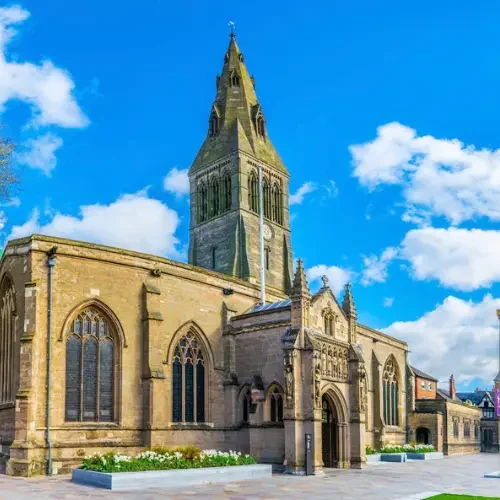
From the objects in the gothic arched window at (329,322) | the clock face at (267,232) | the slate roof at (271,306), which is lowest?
the gothic arched window at (329,322)

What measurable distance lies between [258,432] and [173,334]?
6.19m

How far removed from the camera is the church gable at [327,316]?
34.4 metres

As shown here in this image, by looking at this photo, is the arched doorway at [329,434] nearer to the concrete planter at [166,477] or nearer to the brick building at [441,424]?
the concrete planter at [166,477]

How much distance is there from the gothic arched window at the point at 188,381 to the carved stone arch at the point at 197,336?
0.21 m

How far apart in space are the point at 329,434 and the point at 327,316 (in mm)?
6178

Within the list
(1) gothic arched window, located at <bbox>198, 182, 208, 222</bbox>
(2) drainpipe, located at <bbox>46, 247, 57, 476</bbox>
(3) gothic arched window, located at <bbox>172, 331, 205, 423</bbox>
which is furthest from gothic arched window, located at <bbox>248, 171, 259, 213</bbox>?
(2) drainpipe, located at <bbox>46, 247, 57, 476</bbox>

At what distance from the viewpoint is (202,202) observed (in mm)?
65375

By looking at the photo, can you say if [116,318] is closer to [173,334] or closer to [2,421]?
[173,334]

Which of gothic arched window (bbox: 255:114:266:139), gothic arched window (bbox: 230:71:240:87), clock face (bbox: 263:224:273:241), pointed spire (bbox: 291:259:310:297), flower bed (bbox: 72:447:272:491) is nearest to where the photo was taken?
flower bed (bbox: 72:447:272:491)

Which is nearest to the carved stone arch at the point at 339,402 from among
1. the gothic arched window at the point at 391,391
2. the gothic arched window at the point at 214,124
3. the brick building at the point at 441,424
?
the gothic arched window at the point at 391,391

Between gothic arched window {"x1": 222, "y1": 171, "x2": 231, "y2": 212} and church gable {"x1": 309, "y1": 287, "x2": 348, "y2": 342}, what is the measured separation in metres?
26.9

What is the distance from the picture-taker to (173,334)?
33906 mm

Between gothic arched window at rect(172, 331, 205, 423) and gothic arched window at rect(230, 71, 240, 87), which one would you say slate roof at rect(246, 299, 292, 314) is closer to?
gothic arched window at rect(172, 331, 205, 423)

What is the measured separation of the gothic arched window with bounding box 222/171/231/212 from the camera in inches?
2461
